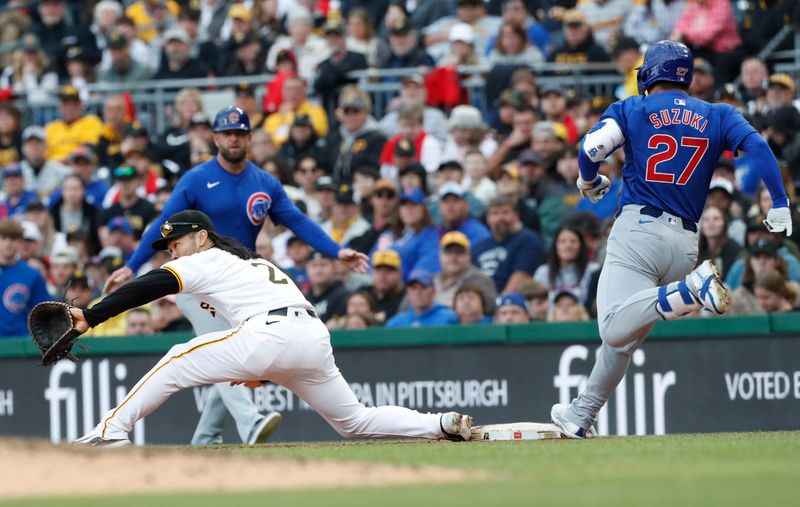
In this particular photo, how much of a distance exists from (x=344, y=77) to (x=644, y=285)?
349 inches

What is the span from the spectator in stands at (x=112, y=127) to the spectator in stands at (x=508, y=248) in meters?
5.82

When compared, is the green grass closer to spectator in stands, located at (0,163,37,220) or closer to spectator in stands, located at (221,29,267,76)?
spectator in stands, located at (0,163,37,220)

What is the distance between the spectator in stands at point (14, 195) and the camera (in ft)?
52.7

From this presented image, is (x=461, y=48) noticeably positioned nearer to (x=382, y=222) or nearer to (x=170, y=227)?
(x=382, y=222)

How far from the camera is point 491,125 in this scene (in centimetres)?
1552

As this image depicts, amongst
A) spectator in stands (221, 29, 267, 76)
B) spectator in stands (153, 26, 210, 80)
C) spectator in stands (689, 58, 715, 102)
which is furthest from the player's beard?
spectator in stands (153, 26, 210, 80)

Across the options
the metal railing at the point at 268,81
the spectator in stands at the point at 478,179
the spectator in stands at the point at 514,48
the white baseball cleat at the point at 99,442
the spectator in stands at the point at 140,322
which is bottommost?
the white baseball cleat at the point at 99,442

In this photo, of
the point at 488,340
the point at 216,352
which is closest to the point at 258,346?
the point at 216,352

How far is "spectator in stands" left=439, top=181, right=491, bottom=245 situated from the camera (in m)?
13.4

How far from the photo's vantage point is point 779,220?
312 inches

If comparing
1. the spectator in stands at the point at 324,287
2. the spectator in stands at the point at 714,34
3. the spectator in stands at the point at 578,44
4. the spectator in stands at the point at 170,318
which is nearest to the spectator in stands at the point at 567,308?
the spectator in stands at the point at 324,287

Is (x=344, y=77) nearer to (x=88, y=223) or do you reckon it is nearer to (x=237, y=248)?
(x=88, y=223)

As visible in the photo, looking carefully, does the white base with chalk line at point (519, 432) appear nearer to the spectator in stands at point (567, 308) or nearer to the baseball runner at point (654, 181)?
the baseball runner at point (654, 181)

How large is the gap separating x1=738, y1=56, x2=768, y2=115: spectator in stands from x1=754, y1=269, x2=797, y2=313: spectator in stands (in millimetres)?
2737
